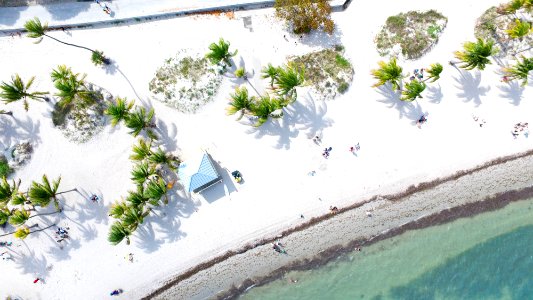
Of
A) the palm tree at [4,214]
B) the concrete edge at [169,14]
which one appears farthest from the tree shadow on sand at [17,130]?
the concrete edge at [169,14]

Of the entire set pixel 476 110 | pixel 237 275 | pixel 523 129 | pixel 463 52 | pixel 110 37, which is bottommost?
pixel 237 275

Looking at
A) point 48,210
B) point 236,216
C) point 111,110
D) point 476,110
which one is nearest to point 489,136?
point 476,110

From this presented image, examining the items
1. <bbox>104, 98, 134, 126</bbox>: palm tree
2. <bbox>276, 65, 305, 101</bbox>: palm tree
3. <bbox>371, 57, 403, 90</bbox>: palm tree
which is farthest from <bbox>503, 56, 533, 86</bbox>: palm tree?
A: <bbox>104, 98, 134, 126</bbox>: palm tree

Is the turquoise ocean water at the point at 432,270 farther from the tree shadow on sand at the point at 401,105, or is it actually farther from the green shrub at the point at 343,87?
the green shrub at the point at 343,87

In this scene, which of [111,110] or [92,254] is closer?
[111,110]

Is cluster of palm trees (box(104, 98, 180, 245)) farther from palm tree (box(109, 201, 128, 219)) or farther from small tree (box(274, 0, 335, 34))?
small tree (box(274, 0, 335, 34))

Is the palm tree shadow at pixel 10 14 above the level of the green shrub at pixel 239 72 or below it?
above

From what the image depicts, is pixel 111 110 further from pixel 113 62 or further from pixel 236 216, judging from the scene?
pixel 236 216

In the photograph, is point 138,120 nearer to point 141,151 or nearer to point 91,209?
point 141,151
